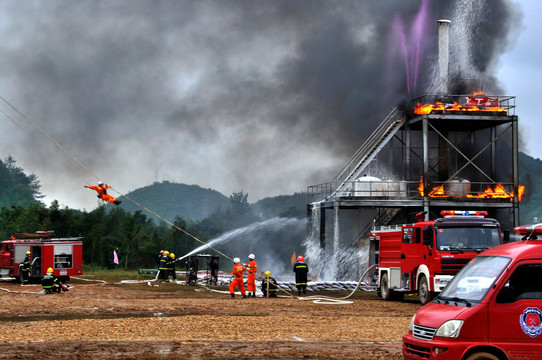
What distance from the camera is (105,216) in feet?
262

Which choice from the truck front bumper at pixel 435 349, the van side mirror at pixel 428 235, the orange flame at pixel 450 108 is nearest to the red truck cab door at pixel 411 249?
the van side mirror at pixel 428 235

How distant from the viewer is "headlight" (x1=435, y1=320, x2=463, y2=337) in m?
10.1

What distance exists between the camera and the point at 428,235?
24125 mm

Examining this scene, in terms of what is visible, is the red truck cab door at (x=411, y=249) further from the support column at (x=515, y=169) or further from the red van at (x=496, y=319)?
the support column at (x=515, y=169)

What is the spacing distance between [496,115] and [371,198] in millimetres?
9769

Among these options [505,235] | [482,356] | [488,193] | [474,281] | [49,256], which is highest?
[488,193]

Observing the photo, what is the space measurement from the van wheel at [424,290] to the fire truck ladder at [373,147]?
21.3 m

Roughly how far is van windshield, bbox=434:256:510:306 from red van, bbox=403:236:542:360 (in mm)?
19

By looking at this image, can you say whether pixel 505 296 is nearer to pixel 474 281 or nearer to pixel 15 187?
pixel 474 281

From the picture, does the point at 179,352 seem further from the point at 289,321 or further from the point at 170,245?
the point at 170,245

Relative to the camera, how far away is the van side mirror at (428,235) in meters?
24.1

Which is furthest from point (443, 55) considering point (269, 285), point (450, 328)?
point (450, 328)

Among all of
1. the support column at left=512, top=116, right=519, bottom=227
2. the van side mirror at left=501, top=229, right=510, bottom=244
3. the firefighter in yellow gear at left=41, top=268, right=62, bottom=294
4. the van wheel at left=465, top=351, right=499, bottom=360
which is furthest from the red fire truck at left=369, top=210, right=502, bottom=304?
the support column at left=512, top=116, right=519, bottom=227

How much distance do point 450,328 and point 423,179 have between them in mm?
35258
